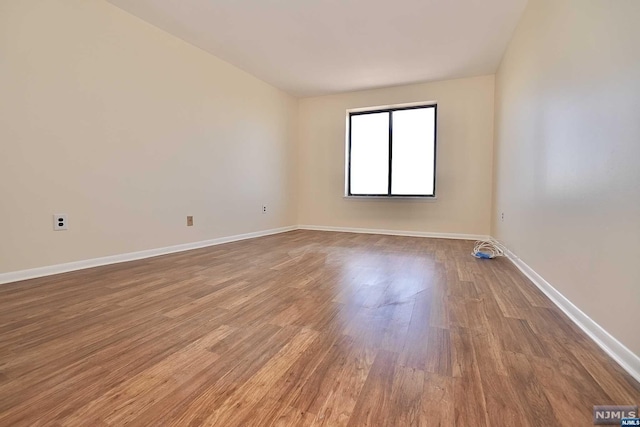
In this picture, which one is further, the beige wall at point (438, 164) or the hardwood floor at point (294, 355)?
the beige wall at point (438, 164)

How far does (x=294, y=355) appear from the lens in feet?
3.83

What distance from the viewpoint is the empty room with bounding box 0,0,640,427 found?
3.22ft

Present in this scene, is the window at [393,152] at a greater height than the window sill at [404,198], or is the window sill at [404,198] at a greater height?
the window at [393,152]

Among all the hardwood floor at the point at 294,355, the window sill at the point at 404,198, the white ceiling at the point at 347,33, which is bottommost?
the hardwood floor at the point at 294,355

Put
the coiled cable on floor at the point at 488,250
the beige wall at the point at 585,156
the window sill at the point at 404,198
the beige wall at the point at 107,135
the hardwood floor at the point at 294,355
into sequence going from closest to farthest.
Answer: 1. the hardwood floor at the point at 294,355
2. the beige wall at the point at 585,156
3. the beige wall at the point at 107,135
4. the coiled cable on floor at the point at 488,250
5. the window sill at the point at 404,198

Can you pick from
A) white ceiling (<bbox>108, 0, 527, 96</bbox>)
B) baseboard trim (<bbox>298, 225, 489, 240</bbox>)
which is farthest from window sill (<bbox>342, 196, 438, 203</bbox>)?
white ceiling (<bbox>108, 0, 527, 96</bbox>)

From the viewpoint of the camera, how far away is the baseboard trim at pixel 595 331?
3.48 feet

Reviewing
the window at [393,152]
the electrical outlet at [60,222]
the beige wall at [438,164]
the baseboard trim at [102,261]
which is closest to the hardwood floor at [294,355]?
the baseboard trim at [102,261]

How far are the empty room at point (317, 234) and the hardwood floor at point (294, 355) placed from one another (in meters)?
0.01

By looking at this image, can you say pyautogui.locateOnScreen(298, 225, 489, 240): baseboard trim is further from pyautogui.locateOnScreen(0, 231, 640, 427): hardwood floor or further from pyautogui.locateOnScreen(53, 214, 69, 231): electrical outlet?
pyautogui.locateOnScreen(53, 214, 69, 231): electrical outlet

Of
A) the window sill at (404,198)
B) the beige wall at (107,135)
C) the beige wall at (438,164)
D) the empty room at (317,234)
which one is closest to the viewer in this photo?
the empty room at (317,234)

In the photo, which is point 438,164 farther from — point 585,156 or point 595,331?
point 595,331

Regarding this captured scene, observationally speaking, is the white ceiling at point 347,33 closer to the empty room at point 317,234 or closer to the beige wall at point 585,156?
the empty room at point 317,234

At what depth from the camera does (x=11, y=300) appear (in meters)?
1.73
